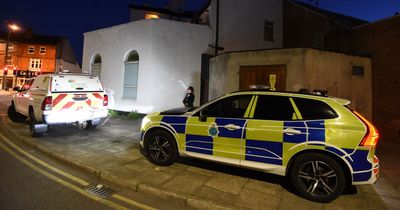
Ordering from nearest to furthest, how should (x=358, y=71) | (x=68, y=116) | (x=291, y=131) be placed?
(x=291, y=131) → (x=68, y=116) → (x=358, y=71)

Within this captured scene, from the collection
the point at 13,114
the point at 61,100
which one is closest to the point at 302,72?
the point at 61,100

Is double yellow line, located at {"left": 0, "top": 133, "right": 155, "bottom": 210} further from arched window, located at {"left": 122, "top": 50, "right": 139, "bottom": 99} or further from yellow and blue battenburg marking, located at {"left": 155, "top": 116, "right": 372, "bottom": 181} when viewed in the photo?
arched window, located at {"left": 122, "top": 50, "right": 139, "bottom": 99}

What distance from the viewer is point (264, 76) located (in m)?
9.77

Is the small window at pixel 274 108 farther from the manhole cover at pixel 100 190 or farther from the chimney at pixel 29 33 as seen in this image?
the chimney at pixel 29 33

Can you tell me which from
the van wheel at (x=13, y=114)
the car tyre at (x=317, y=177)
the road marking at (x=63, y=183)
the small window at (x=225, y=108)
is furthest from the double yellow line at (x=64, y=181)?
the van wheel at (x=13, y=114)

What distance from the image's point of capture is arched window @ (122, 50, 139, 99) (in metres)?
13.7

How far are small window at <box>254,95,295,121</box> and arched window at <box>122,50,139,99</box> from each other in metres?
9.79

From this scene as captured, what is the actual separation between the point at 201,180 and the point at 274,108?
1934mm

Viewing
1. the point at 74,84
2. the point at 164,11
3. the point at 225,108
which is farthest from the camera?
the point at 164,11

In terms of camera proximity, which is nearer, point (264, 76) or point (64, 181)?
point (64, 181)

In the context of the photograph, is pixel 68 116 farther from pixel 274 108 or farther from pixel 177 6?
pixel 177 6

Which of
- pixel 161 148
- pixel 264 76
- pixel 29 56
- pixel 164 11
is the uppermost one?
pixel 29 56

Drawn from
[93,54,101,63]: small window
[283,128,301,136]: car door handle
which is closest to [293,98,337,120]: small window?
[283,128,301,136]: car door handle

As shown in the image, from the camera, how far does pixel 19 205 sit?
3848mm
